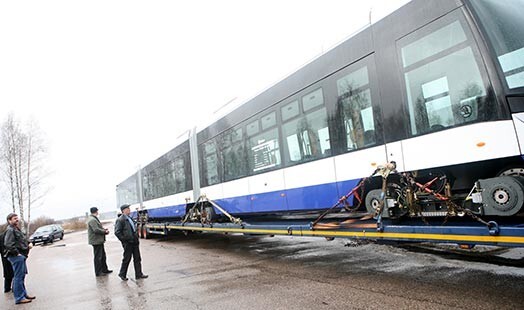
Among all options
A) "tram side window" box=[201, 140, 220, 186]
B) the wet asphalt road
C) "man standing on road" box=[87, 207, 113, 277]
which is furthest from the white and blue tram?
"man standing on road" box=[87, 207, 113, 277]

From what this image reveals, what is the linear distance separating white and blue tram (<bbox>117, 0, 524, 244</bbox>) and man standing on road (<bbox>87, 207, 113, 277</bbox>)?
3889 millimetres

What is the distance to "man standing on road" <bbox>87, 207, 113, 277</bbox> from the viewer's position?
29.8 feet

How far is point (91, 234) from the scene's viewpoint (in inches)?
360

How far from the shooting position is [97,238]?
9094 millimetres

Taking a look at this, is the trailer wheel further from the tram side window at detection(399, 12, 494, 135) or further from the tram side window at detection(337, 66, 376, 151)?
the tram side window at detection(337, 66, 376, 151)

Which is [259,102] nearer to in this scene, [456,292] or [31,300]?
[456,292]

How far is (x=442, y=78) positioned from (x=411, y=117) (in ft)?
2.02

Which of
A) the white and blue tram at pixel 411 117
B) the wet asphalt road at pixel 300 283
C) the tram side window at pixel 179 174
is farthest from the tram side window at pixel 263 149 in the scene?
the tram side window at pixel 179 174

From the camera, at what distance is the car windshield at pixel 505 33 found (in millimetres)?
4109

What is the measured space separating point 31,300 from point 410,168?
288 inches

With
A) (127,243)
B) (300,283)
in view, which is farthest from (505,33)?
(127,243)

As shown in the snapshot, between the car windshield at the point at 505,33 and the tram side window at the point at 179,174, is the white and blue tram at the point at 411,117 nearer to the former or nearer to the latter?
the car windshield at the point at 505,33

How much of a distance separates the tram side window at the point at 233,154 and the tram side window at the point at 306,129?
6.17ft

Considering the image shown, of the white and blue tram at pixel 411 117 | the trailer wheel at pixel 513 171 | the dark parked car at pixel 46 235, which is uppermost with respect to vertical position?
the white and blue tram at pixel 411 117
